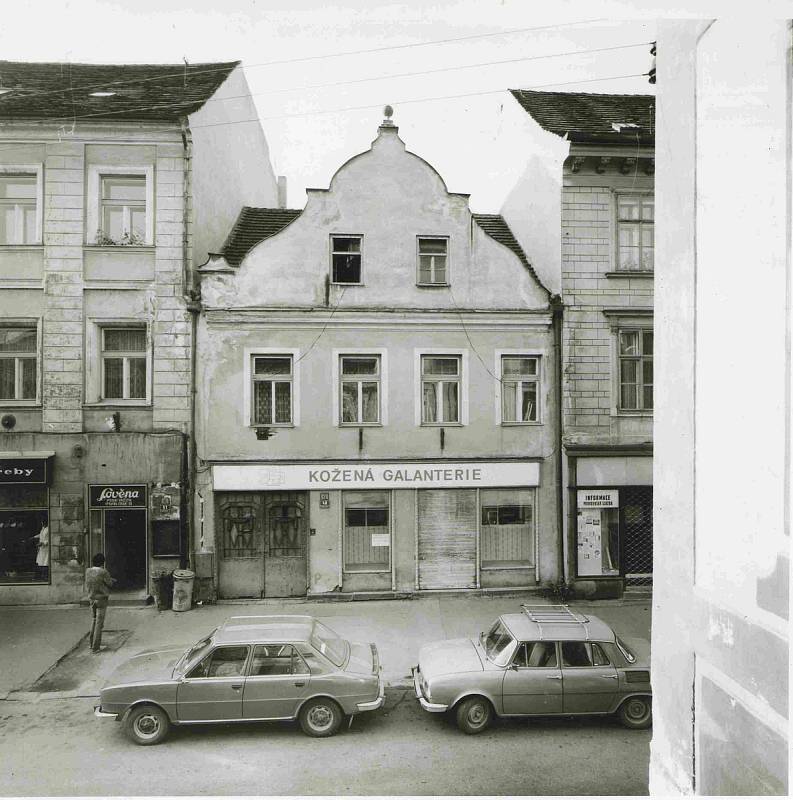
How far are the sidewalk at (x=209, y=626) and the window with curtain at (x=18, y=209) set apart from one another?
6.23 m

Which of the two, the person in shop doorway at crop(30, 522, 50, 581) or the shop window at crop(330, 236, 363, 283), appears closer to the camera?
the person in shop doorway at crop(30, 522, 50, 581)

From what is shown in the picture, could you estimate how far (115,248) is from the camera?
9.65 meters

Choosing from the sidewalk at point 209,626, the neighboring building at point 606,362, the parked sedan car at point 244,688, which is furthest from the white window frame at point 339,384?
the parked sedan car at point 244,688

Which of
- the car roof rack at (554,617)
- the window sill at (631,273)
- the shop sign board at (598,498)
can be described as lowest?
the car roof rack at (554,617)

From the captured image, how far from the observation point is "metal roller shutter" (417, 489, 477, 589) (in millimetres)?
9945

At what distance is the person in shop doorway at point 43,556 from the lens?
9.43 m

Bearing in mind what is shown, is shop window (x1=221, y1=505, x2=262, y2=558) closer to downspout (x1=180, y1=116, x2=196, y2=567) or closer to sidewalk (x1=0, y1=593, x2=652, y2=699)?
downspout (x1=180, y1=116, x2=196, y2=567)

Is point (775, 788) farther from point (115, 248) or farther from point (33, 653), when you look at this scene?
point (115, 248)

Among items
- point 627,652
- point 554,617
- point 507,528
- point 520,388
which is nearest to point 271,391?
point 520,388

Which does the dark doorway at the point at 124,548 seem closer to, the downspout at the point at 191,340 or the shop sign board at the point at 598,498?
the downspout at the point at 191,340

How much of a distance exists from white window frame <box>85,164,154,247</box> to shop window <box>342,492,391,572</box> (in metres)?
5.80

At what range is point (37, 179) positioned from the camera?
31.1 feet

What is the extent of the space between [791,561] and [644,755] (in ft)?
12.1

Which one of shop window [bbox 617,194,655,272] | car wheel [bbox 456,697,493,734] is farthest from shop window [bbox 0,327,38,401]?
shop window [bbox 617,194,655,272]
